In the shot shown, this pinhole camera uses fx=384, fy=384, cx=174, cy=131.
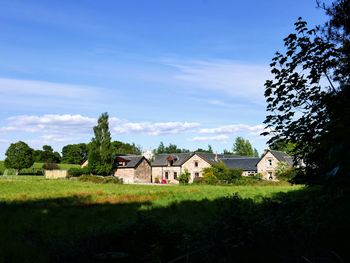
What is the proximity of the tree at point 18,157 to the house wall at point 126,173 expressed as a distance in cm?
2525

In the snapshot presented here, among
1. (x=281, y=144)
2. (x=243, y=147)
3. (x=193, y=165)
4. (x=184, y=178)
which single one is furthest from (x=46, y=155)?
(x=281, y=144)

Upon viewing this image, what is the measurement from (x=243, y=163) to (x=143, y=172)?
63.9ft

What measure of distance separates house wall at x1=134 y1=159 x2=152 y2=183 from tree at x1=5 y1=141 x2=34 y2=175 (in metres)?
28.9

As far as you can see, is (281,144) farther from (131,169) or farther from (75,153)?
(75,153)

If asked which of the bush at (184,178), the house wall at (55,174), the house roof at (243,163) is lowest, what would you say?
the bush at (184,178)

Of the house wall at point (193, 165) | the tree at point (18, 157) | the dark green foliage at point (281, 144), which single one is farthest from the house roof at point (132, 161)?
the dark green foliage at point (281, 144)

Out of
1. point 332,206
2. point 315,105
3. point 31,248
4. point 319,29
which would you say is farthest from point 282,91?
point 31,248

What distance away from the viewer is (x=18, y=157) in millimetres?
84812

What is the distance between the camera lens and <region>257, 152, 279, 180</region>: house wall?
68500mm

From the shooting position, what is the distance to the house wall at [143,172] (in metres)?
73.3

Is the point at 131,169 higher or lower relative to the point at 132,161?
lower

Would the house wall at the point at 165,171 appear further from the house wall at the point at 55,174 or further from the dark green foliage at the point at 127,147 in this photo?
the dark green foliage at the point at 127,147

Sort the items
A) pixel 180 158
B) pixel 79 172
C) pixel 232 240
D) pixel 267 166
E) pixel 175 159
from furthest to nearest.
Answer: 1. pixel 175 159
2. pixel 180 158
3. pixel 267 166
4. pixel 79 172
5. pixel 232 240

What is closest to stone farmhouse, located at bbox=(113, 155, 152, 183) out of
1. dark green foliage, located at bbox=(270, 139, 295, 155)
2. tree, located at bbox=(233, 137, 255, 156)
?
tree, located at bbox=(233, 137, 255, 156)
